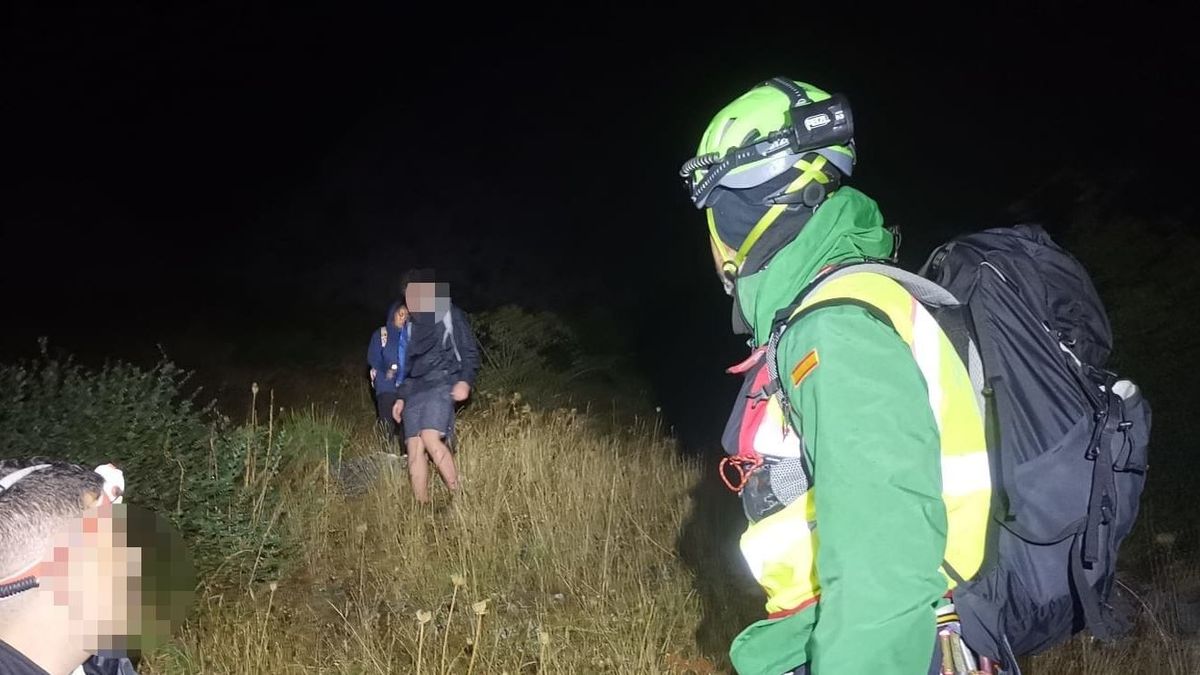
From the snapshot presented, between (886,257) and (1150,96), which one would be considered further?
(1150,96)

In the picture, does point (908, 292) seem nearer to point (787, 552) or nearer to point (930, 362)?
point (930, 362)

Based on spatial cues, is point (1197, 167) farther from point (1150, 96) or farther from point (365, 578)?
point (365, 578)

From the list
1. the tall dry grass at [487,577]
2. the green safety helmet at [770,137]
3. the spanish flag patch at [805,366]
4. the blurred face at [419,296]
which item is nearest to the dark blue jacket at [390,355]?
the blurred face at [419,296]

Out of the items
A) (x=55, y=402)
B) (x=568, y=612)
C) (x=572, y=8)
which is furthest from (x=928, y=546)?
(x=572, y=8)

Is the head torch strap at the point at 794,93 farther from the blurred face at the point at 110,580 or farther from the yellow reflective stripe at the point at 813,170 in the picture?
the blurred face at the point at 110,580

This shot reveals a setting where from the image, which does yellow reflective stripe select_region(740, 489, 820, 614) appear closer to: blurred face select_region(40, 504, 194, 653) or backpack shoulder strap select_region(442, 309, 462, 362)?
→ blurred face select_region(40, 504, 194, 653)

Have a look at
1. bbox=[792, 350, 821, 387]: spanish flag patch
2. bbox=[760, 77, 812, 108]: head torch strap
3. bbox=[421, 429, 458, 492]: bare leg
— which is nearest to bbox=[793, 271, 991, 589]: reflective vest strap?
bbox=[792, 350, 821, 387]: spanish flag patch

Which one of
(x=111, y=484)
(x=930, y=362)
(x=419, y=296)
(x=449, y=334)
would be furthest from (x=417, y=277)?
(x=930, y=362)

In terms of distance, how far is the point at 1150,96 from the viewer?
12.7 meters

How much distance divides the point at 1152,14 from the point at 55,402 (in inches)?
552

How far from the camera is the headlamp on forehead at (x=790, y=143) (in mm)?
2016

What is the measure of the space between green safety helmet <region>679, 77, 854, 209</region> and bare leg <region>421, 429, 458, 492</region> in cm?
442

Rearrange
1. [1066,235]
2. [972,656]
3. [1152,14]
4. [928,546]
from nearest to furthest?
[928,546] → [972,656] → [1066,235] → [1152,14]

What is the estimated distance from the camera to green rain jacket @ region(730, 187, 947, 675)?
1.54m
